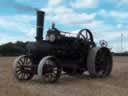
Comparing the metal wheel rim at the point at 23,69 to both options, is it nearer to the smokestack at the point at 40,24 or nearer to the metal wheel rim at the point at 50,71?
the metal wheel rim at the point at 50,71

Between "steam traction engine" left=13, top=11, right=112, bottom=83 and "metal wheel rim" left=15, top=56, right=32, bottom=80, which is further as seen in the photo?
"metal wheel rim" left=15, top=56, right=32, bottom=80

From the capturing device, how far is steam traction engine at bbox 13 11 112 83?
11922 mm

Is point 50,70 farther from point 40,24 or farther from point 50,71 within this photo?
point 40,24

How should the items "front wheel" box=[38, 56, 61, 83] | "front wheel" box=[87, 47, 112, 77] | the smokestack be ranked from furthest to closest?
"front wheel" box=[87, 47, 112, 77]
the smokestack
"front wheel" box=[38, 56, 61, 83]

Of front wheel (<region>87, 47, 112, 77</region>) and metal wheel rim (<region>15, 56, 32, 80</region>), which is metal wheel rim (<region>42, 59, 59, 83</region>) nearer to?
metal wheel rim (<region>15, 56, 32, 80</region>)

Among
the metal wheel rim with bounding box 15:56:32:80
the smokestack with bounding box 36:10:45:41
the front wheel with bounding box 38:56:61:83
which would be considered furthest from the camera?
the metal wheel rim with bounding box 15:56:32:80

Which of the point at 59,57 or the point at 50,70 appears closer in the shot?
the point at 50,70

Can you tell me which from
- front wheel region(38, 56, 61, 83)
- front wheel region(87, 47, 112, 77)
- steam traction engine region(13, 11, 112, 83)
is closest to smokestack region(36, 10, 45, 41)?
steam traction engine region(13, 11, 112, 83)

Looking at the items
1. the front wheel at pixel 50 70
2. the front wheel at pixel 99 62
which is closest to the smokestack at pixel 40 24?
the front wheel at pixel 50 70

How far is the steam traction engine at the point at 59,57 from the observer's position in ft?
39.1

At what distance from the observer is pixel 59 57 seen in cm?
1339

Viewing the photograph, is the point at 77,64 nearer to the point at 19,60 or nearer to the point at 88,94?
the point at 19,60

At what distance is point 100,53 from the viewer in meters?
14.7

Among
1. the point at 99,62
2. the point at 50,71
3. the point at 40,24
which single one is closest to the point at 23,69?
the point at 50,71
